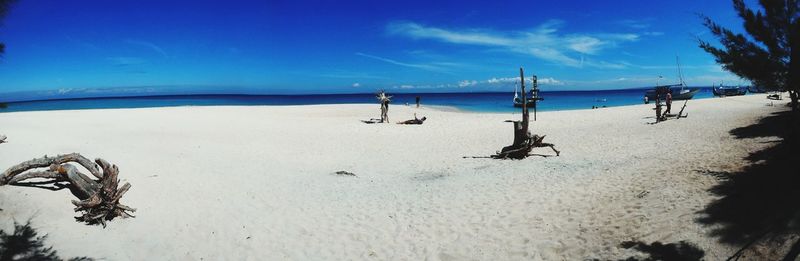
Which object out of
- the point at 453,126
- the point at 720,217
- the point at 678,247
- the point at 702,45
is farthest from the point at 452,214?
the point at 453,126

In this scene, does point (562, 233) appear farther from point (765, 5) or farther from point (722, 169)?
point (722, 169)

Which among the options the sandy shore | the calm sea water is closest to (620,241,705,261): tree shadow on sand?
the sandy shore

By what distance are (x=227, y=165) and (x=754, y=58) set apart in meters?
14.2

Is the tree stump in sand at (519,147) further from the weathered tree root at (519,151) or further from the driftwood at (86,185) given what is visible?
the driftwood at (86,185)

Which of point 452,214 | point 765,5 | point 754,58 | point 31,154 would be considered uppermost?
point 765,5

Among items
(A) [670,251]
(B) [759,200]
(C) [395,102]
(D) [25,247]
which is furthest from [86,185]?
(C) [395,102]

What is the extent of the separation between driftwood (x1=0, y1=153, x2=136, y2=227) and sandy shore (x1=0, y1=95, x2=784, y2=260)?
0.23 m

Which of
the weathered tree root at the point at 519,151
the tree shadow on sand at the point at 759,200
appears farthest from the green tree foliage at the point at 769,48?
the weathered tree root at the point at 519,151

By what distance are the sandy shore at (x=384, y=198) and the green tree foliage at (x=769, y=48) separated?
97.9 inches

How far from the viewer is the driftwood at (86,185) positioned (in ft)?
26.8

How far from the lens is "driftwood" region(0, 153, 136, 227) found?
817 centimetres

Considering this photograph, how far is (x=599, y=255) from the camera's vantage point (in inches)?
267

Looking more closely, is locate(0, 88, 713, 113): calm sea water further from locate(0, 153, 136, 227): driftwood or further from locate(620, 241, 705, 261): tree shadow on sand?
locate(620, 241, 705, 261): tree shadow on sand

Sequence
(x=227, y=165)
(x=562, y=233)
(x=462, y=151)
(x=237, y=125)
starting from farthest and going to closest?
(x=237, y=125), (x=462, y=151), (x=227, y=165), (x=562, y=233)
